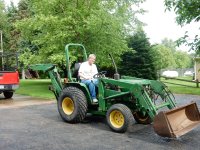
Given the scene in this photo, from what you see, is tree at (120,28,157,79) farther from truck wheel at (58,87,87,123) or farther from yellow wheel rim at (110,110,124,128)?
yellow wheel rim at (110,110,124,128)

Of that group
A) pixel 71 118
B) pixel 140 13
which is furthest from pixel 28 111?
pixel 140 13

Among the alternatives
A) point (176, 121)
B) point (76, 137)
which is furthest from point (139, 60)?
point (76, 137)

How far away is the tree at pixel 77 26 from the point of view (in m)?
18.0

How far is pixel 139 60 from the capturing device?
2536 cm

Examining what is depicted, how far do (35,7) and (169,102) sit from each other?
13.2m

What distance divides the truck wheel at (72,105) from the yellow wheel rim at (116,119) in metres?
0.95

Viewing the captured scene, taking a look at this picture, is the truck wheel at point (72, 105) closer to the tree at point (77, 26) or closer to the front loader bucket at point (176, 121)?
the front loader bucket at point (176, 121)

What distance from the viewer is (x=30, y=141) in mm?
6875

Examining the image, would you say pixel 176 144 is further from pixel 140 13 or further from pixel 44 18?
pixel 140 13

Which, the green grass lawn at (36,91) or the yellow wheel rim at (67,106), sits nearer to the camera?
the yellow wheel rim at (67,106)

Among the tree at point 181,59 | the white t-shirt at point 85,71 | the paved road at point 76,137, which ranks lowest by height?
the paved road at point 76,137

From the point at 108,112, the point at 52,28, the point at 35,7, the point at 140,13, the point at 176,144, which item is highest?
the point at 140,13

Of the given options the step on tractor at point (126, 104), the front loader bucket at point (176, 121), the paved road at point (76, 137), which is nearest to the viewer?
the paved road at point (76, 137)

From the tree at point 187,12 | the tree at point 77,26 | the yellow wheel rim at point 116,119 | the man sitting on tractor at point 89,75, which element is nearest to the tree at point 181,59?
the tree at point 77,26
